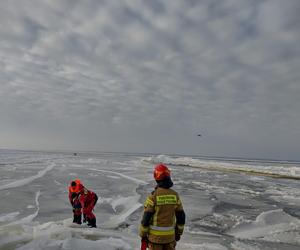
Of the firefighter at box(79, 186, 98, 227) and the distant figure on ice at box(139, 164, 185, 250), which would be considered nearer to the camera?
the distant figure on ice at box(139, 164, 185, 250)

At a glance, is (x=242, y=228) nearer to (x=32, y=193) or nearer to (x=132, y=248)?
(x=132, y=248)

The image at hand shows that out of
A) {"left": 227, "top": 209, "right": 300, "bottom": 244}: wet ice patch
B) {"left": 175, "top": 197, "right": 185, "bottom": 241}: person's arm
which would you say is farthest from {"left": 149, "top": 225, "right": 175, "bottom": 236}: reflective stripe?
{"left": 227, "top": 209, "right": 300, "bottom": 244}: wet ice patch

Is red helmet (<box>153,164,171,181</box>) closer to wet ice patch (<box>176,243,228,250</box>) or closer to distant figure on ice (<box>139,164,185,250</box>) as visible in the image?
distant figure on ice (<box>139,164,185,250</box>)

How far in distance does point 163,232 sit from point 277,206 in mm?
11012

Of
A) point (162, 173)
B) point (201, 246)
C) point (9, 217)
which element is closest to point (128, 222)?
point (201, 246)

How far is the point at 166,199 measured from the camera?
4062mm

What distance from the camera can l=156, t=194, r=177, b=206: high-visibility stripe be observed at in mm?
4043

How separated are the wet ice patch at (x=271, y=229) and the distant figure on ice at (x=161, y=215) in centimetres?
478

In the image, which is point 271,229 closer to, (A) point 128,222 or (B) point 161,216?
(A) point 128,222

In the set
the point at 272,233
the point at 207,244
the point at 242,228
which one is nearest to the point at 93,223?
the point at 207,244

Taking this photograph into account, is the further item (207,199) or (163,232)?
(207,199)

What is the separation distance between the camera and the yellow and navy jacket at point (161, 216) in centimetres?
406

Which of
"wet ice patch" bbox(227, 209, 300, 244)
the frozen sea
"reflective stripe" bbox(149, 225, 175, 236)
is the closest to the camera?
"reflective stripe" bbox(149, 225, 175, 236)

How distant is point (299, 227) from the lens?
953cm
